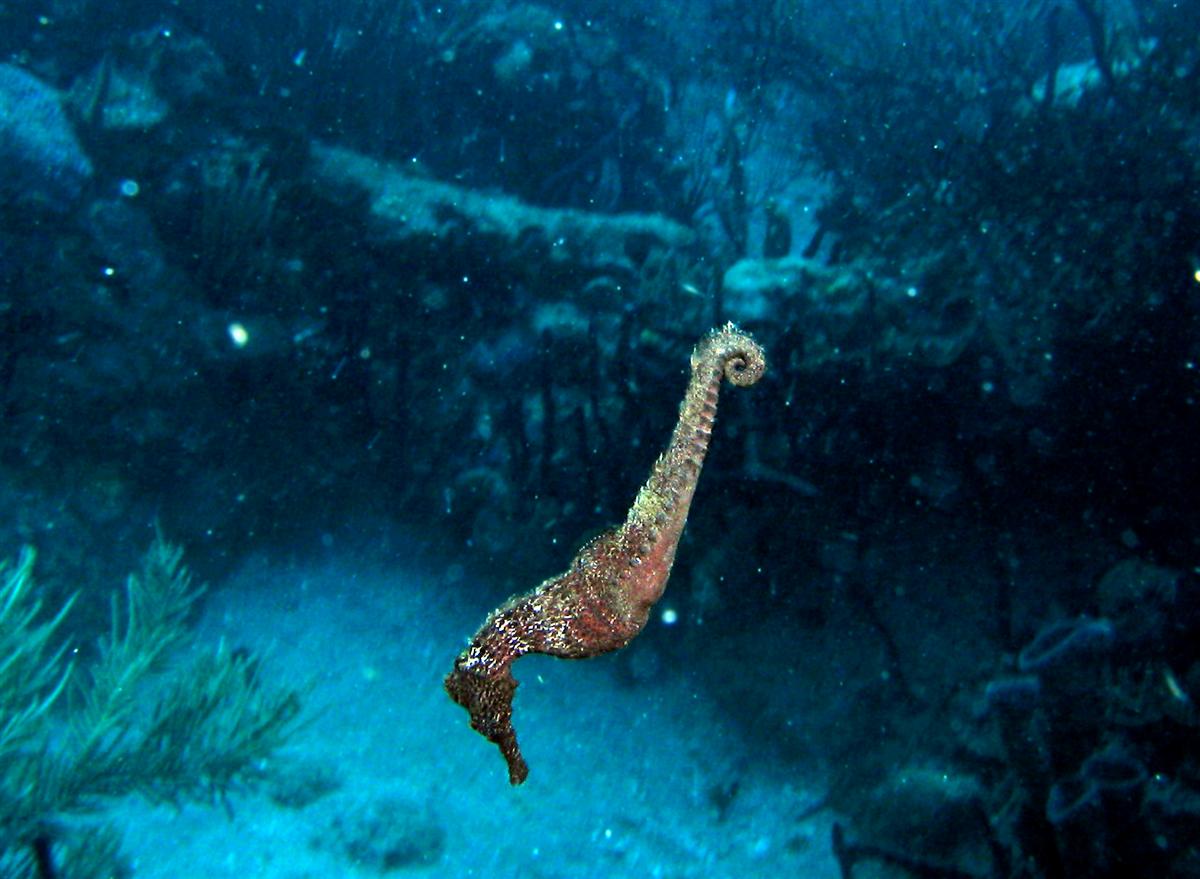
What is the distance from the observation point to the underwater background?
222 inches

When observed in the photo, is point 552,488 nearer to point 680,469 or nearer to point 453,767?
point 453,767

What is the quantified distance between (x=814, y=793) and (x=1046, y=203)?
227 inches

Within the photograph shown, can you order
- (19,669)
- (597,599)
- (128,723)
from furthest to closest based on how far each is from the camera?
(128,723) → (19,669) → (597,599)

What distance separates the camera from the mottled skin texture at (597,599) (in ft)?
5.28

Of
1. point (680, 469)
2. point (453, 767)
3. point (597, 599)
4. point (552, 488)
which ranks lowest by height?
point (453, 767)

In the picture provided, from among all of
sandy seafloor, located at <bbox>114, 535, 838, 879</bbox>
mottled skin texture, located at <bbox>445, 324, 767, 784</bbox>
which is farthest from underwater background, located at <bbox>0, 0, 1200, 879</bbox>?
mottled skin texture, located at <bbox>445, 324, 767, 784</bbox>

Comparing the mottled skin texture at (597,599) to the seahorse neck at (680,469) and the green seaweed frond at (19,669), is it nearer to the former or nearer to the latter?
the seahorse neck at (680,469)

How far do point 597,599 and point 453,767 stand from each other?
19.5 feet

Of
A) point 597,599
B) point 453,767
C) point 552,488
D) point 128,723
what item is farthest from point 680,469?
point 453,767

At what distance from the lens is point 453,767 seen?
6828mm

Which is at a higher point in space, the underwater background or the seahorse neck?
the seahorse neck

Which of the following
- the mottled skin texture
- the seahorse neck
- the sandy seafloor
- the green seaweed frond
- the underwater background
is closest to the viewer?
the mottled skin texture

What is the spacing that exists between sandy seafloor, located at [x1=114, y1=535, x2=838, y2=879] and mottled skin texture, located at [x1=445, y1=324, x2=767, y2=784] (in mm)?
5073

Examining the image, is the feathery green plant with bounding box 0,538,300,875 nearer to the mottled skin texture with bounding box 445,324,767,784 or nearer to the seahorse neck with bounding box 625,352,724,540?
the mottled skin texture with bounding box 445,324,767,784
